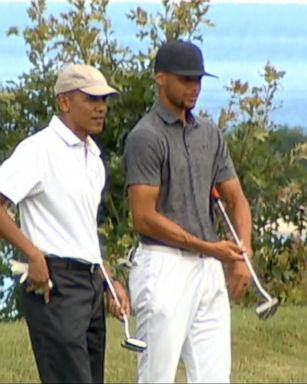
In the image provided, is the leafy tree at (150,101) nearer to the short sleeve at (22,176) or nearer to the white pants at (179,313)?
the white pants at (179,313)

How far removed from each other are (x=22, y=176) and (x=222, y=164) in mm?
895

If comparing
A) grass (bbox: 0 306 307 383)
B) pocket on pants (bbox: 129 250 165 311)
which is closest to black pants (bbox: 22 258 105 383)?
pocket on pants (bbox: 129 250 165 311)

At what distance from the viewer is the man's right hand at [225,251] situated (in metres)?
5.77

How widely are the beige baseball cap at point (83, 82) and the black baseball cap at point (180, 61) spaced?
0.81ft

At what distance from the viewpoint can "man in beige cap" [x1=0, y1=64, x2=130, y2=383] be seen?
562 centimetres

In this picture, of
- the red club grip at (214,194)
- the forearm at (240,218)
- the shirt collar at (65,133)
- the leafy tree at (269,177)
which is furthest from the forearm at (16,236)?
the leafy tree at (269,177)

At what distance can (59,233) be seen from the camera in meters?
5.66

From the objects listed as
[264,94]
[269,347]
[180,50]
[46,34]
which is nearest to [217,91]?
[264,94]

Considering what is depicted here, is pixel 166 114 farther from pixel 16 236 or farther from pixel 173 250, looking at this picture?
pixel 16 236

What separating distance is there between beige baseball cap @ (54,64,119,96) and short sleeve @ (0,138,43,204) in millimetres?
301

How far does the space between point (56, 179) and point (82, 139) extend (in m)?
0.24

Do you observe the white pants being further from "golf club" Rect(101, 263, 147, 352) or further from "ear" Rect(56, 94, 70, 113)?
"ear" Rect(56, 94, 70, 113)

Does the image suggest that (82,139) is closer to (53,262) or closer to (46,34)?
(53,262)

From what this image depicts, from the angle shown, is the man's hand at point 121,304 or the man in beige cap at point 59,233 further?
the man's hand at point 121,304
